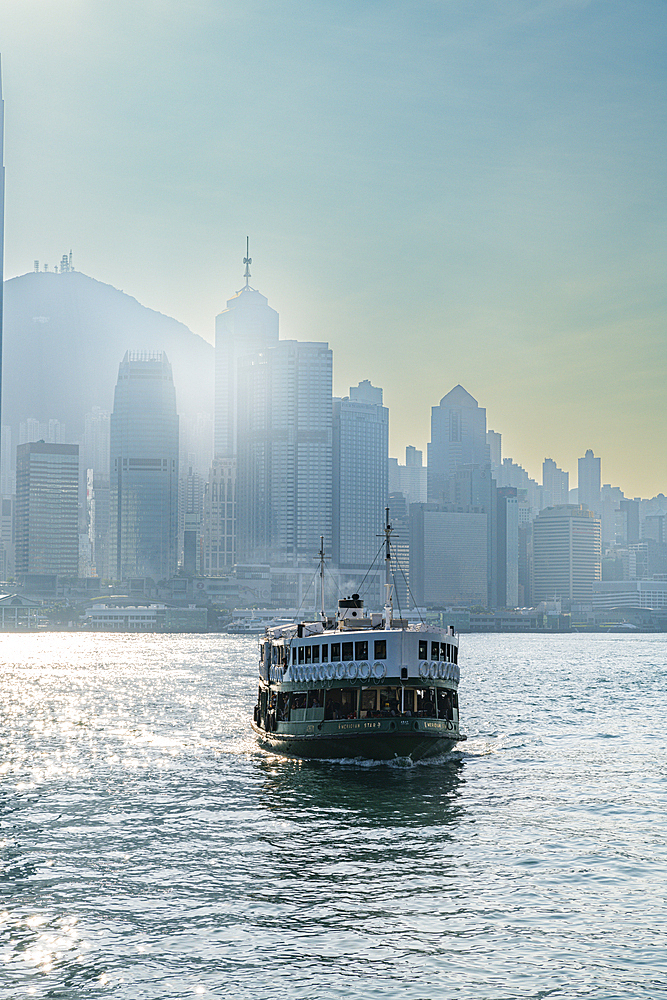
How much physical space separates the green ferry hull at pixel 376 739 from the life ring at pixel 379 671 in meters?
2.26

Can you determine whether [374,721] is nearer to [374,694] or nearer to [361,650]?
[374,694]

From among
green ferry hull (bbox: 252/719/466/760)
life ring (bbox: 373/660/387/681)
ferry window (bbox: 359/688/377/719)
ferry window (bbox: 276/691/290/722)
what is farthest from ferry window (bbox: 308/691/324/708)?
life ring (bbox: 373/660/387/681)

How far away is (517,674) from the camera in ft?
545

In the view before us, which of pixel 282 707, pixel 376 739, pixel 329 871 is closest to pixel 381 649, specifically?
pixel 376 739

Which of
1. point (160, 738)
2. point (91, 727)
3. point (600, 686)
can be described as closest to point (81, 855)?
point (160, 738)

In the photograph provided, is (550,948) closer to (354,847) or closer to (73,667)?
(354,847)

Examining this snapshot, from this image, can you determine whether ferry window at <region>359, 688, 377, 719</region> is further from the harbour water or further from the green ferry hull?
the harbour water

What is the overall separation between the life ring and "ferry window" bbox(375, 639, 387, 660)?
1.59 ft

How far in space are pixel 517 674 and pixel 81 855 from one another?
13213 cm

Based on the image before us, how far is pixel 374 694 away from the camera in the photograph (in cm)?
5844

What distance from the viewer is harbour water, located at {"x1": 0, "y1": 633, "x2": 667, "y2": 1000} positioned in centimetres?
2781

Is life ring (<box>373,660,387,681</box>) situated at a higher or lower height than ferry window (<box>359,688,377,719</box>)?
higher

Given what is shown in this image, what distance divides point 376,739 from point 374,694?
96.4 inches

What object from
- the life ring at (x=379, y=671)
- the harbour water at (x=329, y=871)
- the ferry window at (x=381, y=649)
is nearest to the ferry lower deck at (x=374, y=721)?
the life ring at (x=379, y=671)
